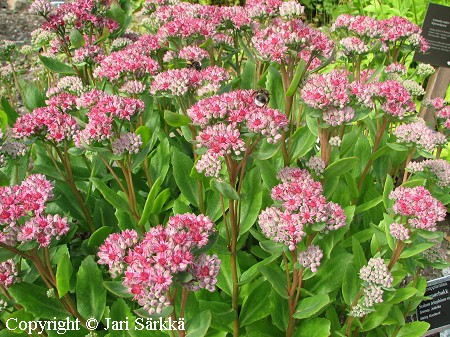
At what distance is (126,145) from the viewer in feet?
5.13

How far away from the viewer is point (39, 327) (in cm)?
163

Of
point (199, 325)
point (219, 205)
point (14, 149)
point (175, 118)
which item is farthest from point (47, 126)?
point (199, 325)

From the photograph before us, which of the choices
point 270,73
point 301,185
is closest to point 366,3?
point 270,73

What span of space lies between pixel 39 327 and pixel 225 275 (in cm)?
72

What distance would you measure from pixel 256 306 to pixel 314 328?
0.23 m

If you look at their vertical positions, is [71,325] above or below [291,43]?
below

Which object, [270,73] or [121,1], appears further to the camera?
[121,1]

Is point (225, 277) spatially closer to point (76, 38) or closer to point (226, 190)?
point (226, 190)

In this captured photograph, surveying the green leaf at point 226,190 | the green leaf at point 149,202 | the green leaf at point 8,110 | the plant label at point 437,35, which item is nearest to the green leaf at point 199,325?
the green leaf at point 226,190

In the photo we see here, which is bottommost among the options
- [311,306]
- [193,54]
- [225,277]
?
[225,277]

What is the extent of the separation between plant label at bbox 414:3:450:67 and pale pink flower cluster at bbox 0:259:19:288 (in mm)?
2565

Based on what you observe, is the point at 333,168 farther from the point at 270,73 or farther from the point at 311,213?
the point at 270,73

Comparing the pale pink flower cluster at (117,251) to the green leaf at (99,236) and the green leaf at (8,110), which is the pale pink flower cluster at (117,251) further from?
the green leaf at (8,110)

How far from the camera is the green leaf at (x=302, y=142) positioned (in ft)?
6.18
